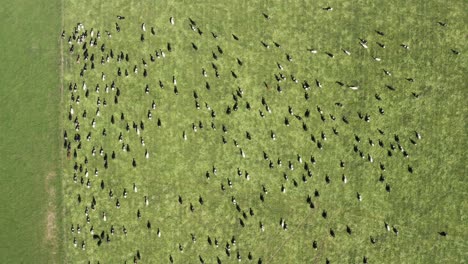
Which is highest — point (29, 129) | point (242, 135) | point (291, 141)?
point (29, 129)

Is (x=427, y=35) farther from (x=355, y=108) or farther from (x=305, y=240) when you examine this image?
(x=305, y=240)

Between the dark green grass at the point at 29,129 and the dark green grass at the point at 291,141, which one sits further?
the dark green grass at the point at 29,129

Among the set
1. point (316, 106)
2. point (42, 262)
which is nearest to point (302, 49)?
point (316, 106)

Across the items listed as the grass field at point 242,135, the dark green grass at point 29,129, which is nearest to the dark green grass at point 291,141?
the grass field at point 242,135

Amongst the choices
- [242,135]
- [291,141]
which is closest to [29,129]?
[242,135]

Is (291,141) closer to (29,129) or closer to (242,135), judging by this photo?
(242,135)

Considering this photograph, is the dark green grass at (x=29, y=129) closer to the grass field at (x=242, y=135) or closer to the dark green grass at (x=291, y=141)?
the grass field at (x=242, y=135)

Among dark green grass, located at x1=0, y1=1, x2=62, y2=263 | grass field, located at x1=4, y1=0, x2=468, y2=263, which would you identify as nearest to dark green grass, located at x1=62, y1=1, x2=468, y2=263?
grass field, located at x1=4, y1=0, x2=468, y2=263
